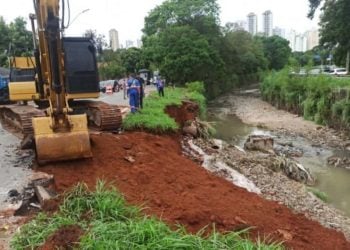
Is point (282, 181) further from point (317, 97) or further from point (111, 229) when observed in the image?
point (317, 97)

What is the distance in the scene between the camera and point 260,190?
12.6 m

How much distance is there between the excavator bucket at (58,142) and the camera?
8617 millimetres

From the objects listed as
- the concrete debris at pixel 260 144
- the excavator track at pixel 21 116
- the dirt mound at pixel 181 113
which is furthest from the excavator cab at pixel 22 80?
the concrete debris at pixel 260 144

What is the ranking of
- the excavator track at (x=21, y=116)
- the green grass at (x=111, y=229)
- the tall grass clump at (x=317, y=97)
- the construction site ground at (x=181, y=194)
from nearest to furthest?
the green grass at (x=111, y=229), the construction site ground at (x=181, y=194), the excavator track at (x=21, y=116), the tall grass clump at (x=317, y=97)

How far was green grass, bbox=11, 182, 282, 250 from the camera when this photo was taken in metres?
5.02

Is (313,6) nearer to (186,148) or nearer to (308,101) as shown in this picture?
(308,101)

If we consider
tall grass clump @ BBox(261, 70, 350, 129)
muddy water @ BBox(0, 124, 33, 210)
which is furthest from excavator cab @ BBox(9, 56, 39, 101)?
tall grass clump @ BBox(261, 70, 350, 129)

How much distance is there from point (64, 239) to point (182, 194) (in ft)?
10.9

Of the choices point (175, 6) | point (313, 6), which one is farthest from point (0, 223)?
point (175, 6)

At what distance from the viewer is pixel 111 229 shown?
17.6 feet

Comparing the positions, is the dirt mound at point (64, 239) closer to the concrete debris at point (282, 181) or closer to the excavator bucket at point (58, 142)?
the excavator bucket at point (58, 142)

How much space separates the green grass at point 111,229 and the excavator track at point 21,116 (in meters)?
5.10

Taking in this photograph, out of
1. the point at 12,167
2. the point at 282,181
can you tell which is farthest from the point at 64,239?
the point at 282,181

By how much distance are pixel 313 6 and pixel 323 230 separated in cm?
2915
